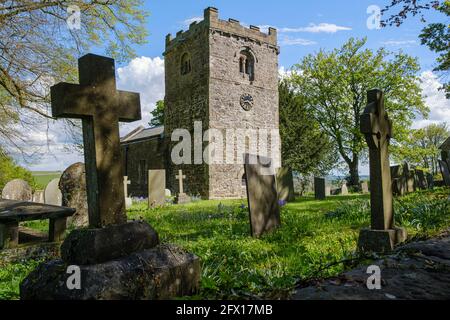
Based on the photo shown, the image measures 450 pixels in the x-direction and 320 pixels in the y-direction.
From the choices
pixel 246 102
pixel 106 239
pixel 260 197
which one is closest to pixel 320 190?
pixel 246 102

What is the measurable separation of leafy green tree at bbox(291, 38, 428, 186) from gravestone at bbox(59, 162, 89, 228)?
2400 centimetres

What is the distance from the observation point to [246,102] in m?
21.0

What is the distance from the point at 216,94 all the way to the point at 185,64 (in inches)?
158

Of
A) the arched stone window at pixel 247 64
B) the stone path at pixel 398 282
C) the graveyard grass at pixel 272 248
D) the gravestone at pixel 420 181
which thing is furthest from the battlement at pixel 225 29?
the stone path at pixel 398 282

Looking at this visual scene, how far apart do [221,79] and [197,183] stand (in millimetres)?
6338

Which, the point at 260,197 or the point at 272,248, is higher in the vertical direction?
the point at 260,197

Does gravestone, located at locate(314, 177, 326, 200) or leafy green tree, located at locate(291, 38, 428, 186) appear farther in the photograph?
leafy green tree, located at locate(291, 38, 428, 186)

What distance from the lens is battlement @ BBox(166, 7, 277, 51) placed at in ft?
63.9

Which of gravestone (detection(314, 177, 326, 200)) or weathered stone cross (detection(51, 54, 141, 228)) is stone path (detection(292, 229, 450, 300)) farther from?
gravestone (detection(314, 177, 326, 200))

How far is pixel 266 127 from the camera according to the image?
2197cm

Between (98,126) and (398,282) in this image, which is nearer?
(398,282)

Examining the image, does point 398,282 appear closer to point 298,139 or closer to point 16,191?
point 16,191

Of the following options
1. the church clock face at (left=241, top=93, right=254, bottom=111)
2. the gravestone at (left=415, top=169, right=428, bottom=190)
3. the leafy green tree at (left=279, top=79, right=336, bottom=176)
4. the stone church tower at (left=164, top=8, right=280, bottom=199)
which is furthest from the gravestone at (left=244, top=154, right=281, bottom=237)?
the leafy green tree at (left=279, top=79, right=336, bottom=176)
